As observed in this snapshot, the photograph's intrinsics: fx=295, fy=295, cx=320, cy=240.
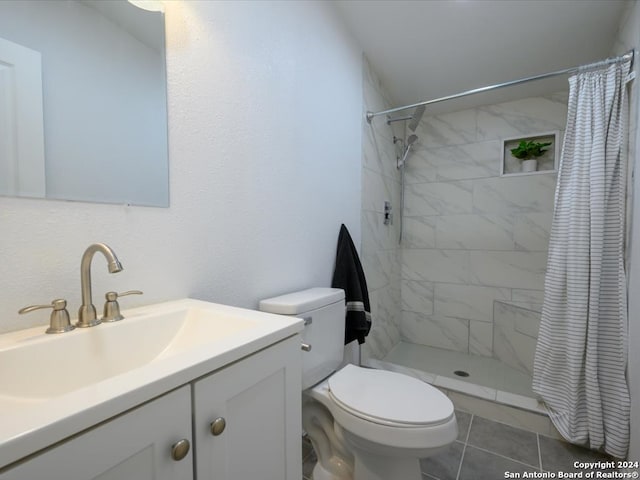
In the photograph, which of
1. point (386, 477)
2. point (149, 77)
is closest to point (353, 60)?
point (149, 77)

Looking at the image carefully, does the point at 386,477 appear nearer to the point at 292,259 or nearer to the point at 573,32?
the point at 292,259

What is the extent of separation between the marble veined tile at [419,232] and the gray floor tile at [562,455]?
5.25 ft

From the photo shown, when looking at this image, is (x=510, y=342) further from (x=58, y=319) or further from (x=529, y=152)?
(x=58, y=319)

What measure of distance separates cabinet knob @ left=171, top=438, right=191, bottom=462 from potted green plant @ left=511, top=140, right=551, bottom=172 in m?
2.76

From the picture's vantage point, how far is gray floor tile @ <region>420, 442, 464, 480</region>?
4.35 ft

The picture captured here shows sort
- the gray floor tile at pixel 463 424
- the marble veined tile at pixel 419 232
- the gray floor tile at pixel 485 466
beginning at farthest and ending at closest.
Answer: the marble veined tile at pixel 419 232
the gray floor tile at pixel 463 424
the gray floor tile at pixel 485 466

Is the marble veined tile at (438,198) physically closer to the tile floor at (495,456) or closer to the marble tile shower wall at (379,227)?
the marble tile shower wall at (379,227)

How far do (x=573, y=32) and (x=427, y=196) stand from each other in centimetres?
141

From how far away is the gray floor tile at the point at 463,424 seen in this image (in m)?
1.57

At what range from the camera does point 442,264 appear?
2721mm

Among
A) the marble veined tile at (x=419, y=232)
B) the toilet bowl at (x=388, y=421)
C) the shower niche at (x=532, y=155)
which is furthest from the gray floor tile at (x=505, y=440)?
the shower niche at (x=532, y=155)

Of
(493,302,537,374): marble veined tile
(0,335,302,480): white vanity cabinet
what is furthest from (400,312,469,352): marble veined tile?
(0,335,302,480): white vanity cabinet

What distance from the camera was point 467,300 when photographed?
2605 millimetres

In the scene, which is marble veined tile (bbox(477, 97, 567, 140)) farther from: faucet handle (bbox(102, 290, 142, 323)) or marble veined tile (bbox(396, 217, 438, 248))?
faucet handle (bbox(102, 290, 142, 323))
